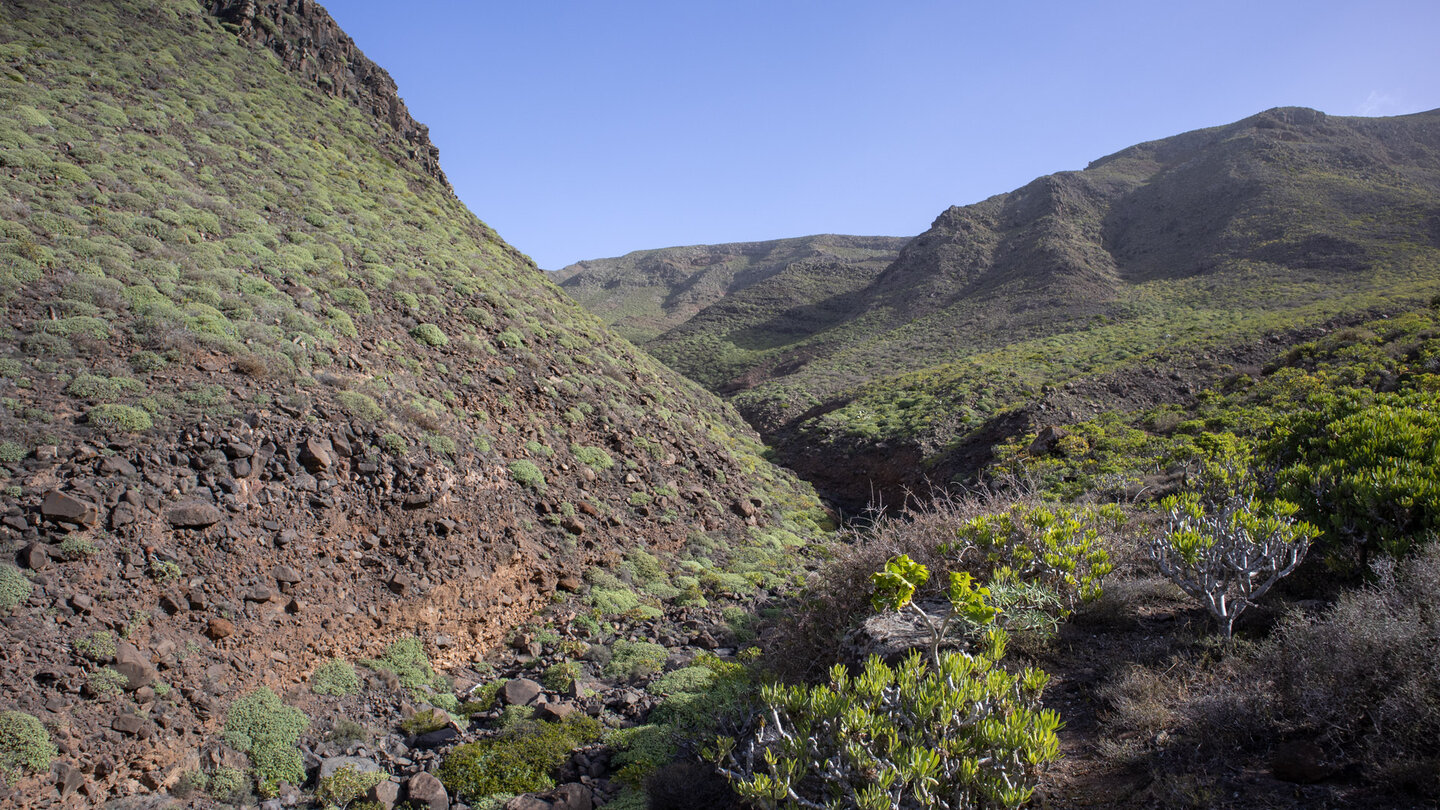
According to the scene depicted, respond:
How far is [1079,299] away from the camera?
122ft

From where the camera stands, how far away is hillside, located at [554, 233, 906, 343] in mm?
59344

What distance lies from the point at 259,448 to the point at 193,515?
1244 mm

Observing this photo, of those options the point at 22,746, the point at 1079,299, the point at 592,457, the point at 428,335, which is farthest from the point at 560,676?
the point at 1079,299

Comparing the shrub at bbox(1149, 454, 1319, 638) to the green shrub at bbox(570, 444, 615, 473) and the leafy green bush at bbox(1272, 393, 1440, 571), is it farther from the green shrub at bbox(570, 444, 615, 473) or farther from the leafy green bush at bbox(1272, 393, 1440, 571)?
the green shrub at bbox(570, 444, 615, 473)

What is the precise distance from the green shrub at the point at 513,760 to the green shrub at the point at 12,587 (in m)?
3.78

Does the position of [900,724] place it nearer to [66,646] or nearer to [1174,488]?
[66,646]

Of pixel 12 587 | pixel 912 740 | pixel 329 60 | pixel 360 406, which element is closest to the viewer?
pixel 912 740

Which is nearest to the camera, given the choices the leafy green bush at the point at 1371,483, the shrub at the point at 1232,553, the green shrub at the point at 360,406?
the shrub at the point at 1232,553

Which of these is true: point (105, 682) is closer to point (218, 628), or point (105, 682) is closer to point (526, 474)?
point (218, 628)

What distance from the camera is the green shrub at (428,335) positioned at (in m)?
12.7

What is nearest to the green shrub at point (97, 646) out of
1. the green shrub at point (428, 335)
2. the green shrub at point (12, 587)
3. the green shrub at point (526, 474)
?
the green shrub at point (12, 587)

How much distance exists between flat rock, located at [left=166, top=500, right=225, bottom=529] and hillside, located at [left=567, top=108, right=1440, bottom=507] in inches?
→ 563

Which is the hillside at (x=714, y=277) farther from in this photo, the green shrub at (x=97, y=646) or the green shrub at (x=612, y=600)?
the green shrub at (x=97, y=646)

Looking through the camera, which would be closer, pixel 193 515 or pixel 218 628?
pixel 218 628
